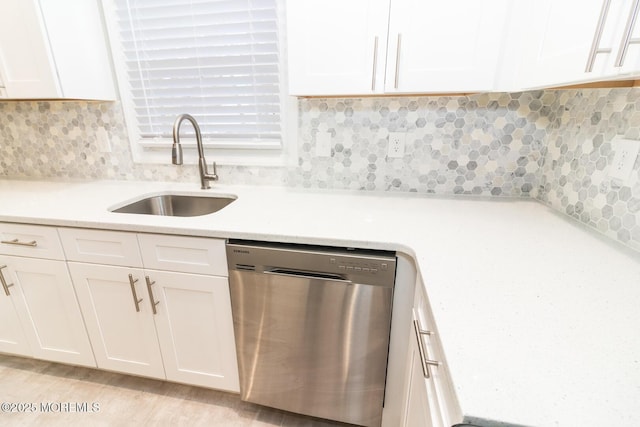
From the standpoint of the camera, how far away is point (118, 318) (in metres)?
1.35

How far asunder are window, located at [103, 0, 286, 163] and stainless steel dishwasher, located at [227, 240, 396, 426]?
0.76 metres

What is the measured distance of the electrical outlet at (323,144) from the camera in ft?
4.97

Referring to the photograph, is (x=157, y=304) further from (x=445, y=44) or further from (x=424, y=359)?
(x=445, y=44)

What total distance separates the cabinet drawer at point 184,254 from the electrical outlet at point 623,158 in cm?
133

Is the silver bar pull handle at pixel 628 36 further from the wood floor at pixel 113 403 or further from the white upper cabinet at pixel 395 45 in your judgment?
the wood floor at pixel 113 403

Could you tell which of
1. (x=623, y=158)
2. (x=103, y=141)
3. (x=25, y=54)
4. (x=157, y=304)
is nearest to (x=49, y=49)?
(x=25, y=54)

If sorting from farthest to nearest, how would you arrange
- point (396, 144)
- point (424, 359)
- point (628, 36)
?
point (396, 144), point (424, 359), point (628, 36)

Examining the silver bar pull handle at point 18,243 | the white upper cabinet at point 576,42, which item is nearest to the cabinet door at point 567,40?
the white upper cabinet at point 576,42

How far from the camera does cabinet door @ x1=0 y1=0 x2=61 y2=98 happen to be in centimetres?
130

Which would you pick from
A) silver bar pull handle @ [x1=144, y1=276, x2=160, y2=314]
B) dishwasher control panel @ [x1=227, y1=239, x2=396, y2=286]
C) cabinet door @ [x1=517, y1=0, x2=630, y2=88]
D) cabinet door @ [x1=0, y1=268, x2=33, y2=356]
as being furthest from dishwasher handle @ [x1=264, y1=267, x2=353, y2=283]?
cabinet door @ [x1=0, y1=268, x2=33, y2=356]

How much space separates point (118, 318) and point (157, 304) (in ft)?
0.81

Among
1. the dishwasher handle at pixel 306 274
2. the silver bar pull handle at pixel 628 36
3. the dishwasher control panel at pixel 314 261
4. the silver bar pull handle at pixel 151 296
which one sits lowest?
the silver bar pull handle at pixel 151 296

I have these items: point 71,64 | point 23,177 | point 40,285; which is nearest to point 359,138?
point 71,64

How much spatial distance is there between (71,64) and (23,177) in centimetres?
99
